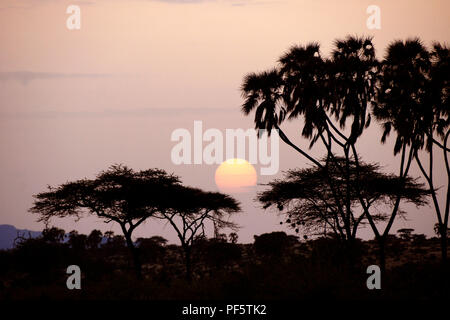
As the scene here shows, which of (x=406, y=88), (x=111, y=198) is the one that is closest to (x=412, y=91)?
(x=406, y=88)

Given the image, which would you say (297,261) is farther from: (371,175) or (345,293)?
(371,175)

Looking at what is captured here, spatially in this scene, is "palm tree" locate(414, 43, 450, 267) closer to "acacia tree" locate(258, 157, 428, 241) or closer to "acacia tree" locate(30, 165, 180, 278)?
"acacia tree" locate(258, 157, 428, 241)

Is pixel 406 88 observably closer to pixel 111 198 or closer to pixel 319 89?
pixel 319 89

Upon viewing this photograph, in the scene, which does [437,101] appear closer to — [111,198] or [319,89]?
[319,89]

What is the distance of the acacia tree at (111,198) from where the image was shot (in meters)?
43.8

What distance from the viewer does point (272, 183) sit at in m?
42.4

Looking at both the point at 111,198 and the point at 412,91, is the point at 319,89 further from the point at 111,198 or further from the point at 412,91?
the point at 111,198

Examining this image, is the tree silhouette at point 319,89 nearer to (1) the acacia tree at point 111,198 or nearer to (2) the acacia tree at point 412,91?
(2) the acacia tree at point 412,91

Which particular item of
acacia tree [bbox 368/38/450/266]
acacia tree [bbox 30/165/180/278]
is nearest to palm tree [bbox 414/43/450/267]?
acacia tree [bbox 368/38/450/266]

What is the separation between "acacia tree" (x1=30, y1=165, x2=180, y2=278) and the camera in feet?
144

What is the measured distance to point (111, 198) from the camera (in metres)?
43.7

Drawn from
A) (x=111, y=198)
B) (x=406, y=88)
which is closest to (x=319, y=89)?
(x=406, y=88)

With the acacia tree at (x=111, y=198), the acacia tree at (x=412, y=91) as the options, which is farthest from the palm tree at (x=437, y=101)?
the acacia tree at (x=111, y=198)

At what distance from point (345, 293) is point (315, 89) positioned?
17.5 meters
